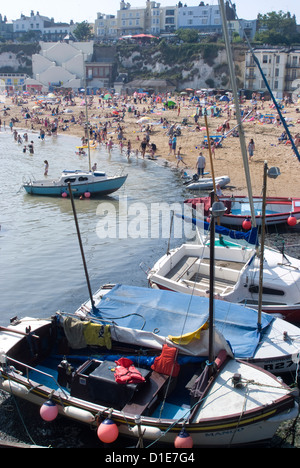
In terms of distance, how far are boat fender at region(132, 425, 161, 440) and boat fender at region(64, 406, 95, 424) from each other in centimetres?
104

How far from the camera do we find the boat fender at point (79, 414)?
1004 cm

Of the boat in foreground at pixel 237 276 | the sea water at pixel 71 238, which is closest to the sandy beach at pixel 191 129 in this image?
the sea water at pixel 71 238

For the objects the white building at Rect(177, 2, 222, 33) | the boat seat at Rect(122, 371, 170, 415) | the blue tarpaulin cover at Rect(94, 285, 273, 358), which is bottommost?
the boat seat at Rect(122, 371, 170, 415)

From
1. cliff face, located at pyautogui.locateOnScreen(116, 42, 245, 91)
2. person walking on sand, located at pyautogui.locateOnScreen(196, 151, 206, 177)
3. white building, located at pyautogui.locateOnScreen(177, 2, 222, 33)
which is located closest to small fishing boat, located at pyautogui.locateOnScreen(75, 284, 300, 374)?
person walking on sand, located at pyautogui.locateOnScreen(196, 151, 206, 177)

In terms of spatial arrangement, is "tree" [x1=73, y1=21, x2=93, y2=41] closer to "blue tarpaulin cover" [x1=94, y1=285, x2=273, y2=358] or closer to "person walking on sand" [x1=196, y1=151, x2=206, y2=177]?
"person walking on sand" [x1=196, y1=151, x2=206, y2=177]

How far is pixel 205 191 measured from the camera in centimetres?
3200

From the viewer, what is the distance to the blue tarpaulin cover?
1200cm

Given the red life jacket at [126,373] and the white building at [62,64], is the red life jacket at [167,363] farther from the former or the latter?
the white building at [62,64]

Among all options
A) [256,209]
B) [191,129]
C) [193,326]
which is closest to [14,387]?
[193,326]

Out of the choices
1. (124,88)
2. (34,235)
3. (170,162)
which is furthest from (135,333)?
(124,88)

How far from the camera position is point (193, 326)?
1202cm

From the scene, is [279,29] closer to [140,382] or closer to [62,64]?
[62,64]

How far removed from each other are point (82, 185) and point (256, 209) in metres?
12.5
